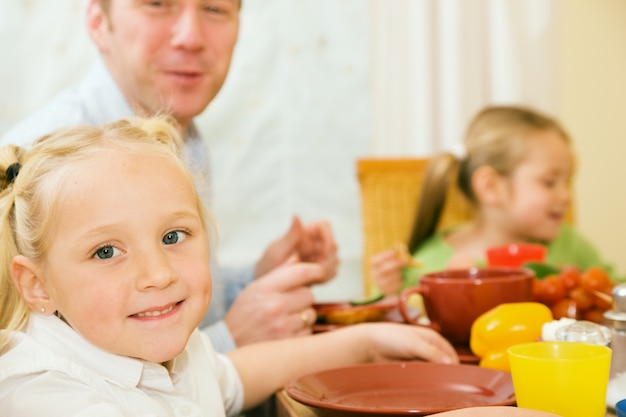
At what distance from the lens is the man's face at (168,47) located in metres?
1.37

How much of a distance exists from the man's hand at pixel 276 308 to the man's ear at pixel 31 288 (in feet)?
1.50

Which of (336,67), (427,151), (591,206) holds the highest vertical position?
(336,67)

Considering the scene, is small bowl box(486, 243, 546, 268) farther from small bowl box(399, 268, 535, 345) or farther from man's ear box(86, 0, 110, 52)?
man's ear box(86, 0, 110, 52)

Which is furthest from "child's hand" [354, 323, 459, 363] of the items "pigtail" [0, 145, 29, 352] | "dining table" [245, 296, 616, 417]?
"pigtail" [0, 145, 29, 352]

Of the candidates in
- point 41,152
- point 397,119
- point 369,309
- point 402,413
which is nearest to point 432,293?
point 369,309

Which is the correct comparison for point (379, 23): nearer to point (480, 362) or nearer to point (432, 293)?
point (432, 293)

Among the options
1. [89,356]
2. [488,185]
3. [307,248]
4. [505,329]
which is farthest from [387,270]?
[89,356]

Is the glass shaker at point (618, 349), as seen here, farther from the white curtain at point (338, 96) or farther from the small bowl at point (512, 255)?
the white curtain at point (338, 96)

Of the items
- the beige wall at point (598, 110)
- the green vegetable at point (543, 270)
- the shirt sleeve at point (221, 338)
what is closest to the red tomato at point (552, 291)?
the green vegetable at point (543, 270)

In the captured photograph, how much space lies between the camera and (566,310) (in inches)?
45.8

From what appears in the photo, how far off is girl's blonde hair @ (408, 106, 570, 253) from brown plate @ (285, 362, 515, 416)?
1266 millimetres

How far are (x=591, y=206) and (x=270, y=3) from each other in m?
1.43

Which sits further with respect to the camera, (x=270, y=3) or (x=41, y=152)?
(x=270, y=3)

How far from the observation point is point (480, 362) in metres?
0.99
